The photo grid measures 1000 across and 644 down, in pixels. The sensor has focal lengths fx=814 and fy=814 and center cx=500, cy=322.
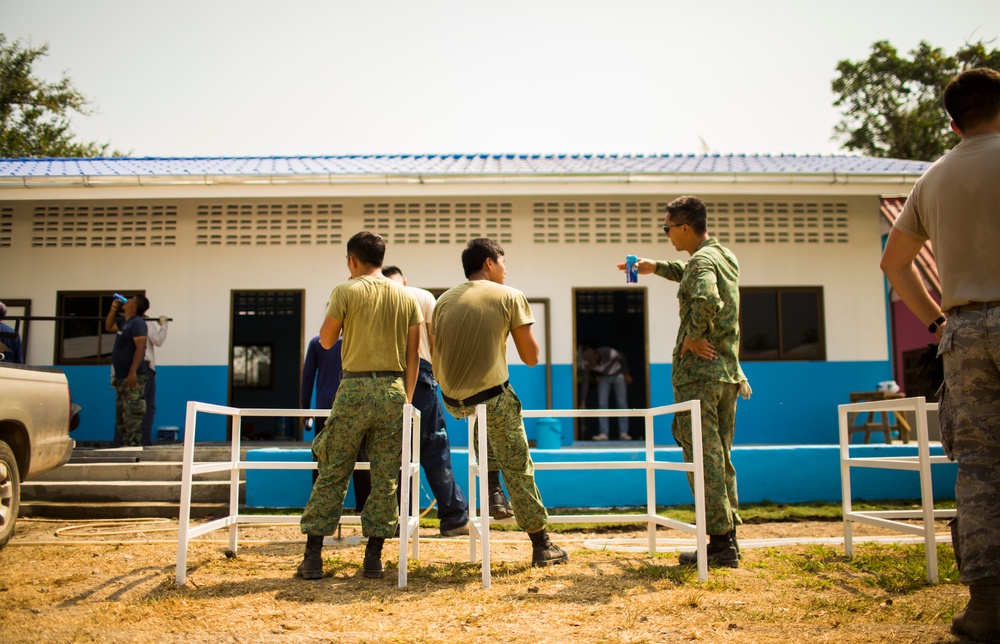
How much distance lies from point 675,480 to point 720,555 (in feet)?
13.3

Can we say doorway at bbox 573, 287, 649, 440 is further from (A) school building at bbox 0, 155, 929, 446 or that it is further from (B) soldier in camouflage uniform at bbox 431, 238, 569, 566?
(B) soldier in camouflage uniform at bbox 431, 238, 569, 566

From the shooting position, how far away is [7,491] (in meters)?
5.78

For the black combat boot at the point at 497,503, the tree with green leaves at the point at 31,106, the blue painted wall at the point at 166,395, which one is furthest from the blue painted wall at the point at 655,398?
the tree with green leaves at the point at 31,106

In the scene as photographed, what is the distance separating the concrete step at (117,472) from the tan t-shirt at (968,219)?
7200 millimetres

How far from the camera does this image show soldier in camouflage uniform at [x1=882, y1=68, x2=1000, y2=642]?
3.07 meters

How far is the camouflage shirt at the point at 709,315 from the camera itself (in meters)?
4.73

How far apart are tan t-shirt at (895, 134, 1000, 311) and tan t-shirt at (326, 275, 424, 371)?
281 cm

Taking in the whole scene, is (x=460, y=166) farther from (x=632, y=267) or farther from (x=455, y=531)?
(x=632, y=267)

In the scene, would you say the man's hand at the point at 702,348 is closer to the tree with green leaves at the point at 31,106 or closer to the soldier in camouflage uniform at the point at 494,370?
the soldier in camouflage uniform at the point at 494,370

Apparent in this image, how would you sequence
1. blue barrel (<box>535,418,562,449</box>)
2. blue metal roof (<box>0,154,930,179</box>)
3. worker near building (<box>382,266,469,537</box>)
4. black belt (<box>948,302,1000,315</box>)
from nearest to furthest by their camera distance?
black belt (<box>948,302,1000,315</box>) < worker near building (<box>382,266,469,537</box>) < blue barrel (<box>535,418,562,449</box>) < blue metal roof (<box>0,154,930,179</box>)

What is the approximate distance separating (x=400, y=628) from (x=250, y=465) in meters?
1.88

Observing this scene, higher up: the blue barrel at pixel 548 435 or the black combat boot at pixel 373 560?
the blue barrel at pixel 548 435

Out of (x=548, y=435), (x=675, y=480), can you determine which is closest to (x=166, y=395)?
(x=548, y=435)

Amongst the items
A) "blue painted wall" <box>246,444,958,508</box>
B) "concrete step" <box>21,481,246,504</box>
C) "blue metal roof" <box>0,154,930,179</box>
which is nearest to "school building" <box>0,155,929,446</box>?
"blue metal roof" <box>0,154,930,179</box>
